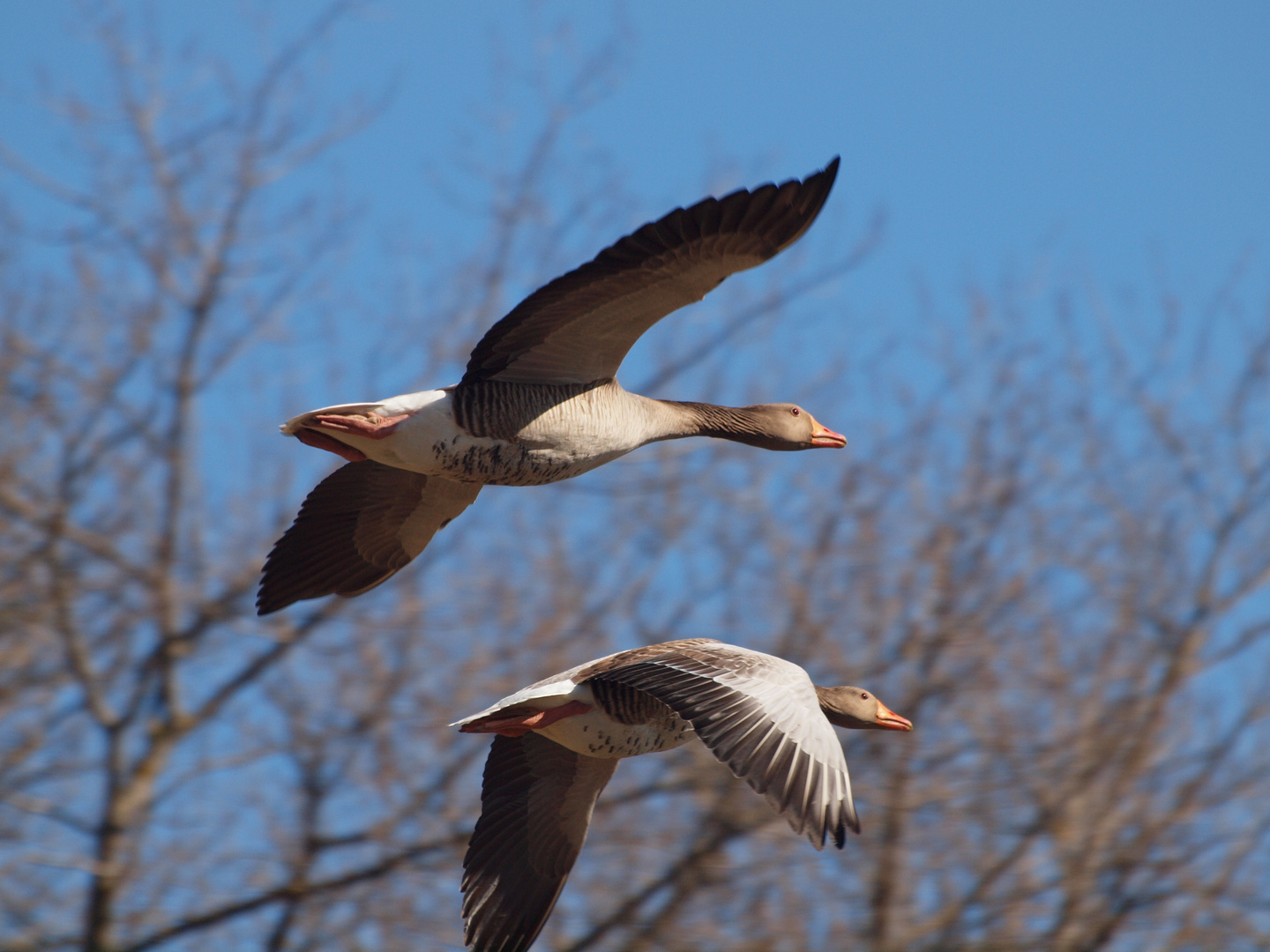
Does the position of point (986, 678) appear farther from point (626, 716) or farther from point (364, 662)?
point (626, 716)

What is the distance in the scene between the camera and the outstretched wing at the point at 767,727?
549 centimetres

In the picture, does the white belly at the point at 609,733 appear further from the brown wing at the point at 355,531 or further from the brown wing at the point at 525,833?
the brown wing at the point at 355,531

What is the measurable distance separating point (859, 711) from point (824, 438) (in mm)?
1449

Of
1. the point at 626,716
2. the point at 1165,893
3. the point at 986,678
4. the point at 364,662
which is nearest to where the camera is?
the point at 626,716

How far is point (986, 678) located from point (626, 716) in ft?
22.8

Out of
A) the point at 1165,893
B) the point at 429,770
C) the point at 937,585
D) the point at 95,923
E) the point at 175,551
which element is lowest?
the point at 1165,893

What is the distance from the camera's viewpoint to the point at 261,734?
13602mm

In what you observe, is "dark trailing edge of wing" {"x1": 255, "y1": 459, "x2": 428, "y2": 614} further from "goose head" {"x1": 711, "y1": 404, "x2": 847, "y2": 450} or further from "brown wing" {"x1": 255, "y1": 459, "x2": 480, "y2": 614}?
"goose head" {"x1": 711, "y1": 404, "x2": 847, "y2": 450}

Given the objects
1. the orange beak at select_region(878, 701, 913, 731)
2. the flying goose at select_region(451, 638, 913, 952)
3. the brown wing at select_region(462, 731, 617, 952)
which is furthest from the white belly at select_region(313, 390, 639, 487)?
the orange beak at select_region(878, 701, 913, 731)

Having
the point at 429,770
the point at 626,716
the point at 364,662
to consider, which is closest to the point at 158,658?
the point at 364,662

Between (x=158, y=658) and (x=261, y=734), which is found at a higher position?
(x=158, y=658)

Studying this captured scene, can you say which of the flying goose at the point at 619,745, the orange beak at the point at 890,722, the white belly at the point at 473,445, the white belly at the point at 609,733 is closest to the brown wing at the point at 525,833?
the flying goose at the point at 619,745

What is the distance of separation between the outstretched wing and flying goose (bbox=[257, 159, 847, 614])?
1.06m

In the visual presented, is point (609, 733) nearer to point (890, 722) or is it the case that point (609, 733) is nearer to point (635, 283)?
point (890, 722)
